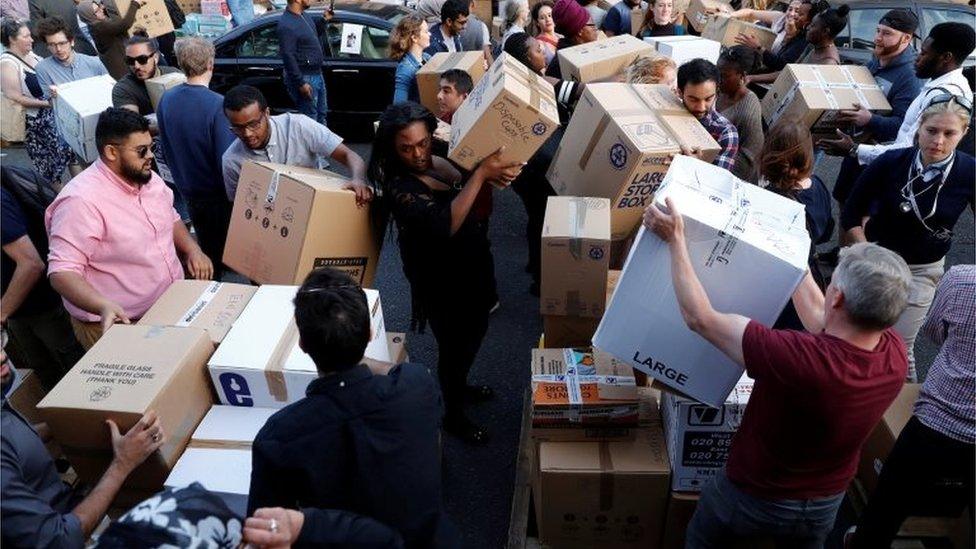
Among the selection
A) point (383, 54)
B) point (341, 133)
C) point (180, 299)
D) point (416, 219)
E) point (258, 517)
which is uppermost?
point (258, 517)

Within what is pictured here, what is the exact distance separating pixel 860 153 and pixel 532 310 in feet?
6.68

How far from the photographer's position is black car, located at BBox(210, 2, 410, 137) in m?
6.16

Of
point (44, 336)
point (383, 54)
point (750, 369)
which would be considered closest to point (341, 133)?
point (383, 54)

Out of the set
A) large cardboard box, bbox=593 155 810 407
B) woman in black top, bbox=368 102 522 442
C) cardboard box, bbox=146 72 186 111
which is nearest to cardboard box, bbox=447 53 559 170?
woman in black top, bbox=368 102 522 442

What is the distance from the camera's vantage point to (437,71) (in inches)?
175

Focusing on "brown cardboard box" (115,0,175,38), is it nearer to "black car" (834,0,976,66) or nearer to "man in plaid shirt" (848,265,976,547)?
"black car" (834,0,976,66)

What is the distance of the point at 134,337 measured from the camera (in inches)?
82.7

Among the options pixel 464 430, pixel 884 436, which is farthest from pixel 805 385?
pixel 464 430

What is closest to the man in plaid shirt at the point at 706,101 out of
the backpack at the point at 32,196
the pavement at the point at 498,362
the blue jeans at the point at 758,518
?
the pavement at the point at 498,362

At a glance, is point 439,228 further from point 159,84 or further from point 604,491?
point 159,84

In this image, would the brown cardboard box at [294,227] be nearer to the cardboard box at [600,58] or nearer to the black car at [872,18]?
the cardboard box at [600,58]

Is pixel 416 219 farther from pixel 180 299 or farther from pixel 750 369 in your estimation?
pixel 750 369

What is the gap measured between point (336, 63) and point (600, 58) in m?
2.78

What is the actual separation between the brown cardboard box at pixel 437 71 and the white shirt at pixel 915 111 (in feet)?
7.71
